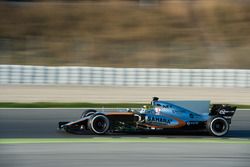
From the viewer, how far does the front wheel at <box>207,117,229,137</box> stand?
30.3 feet

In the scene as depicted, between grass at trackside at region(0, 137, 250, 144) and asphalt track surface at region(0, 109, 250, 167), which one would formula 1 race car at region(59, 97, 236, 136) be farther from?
grass at trackside at region(0, 137, 250, 144)

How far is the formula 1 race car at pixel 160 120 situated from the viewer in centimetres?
905

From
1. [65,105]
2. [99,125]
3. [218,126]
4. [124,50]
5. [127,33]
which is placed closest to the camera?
[99,125]

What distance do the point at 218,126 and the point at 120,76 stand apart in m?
8.19

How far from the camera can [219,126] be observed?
30.5ft

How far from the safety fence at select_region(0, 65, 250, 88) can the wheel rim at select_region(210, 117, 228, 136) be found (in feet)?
25.8

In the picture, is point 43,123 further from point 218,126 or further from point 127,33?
point 127,33

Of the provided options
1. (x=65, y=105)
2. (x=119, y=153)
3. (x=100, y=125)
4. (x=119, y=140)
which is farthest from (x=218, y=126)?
(x=65, y=105)

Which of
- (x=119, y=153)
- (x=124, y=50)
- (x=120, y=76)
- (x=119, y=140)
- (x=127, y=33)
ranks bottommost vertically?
(x=119, y=153)

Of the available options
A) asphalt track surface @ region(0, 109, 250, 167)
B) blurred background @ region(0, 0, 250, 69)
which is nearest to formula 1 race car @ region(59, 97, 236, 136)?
asphalt track surface @ region(0, 109, 250, 167)

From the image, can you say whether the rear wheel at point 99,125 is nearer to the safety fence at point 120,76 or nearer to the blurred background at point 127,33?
the safety fence at point 120,76

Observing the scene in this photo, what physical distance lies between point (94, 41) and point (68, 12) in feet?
13.0

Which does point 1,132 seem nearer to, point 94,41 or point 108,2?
point 94,41

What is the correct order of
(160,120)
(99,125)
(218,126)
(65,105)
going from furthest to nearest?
(65,105) < (218,126) < (160,120) < (99,125)
